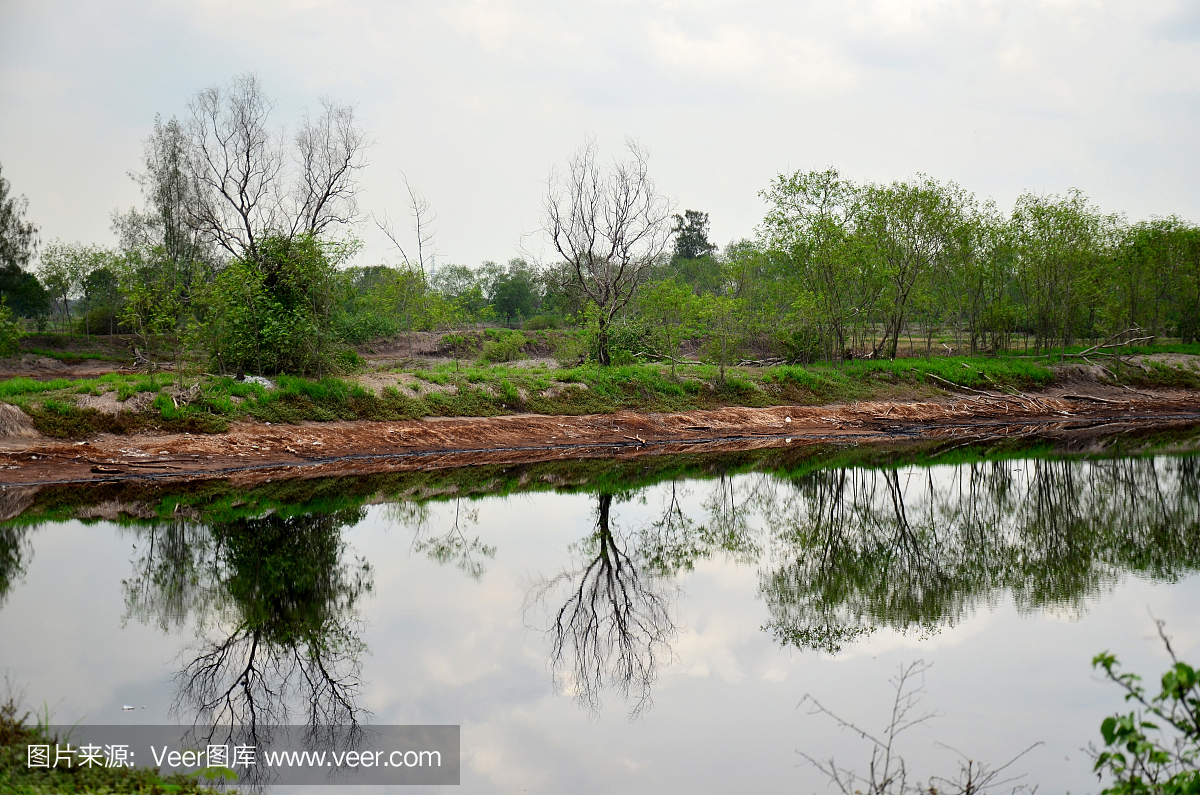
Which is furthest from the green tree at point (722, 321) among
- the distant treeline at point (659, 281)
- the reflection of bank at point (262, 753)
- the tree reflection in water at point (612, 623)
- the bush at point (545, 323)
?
the bush at point (545, 323)

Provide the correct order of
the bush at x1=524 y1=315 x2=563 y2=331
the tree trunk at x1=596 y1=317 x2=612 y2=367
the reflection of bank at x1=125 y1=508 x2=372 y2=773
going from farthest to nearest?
the bush at x1=524 y1=315 x2=563 y2=331
the tree trunk at x1=596 y1=317 x2=612 y2=367
the reflection of bank at x1=125 y1=508 x2=372 y2=773

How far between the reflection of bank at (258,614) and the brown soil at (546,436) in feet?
21.5

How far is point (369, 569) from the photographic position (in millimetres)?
11992

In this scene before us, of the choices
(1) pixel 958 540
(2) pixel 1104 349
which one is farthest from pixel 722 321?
(2) pixel 1104 349

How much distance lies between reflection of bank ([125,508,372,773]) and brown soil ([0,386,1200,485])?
654 cm

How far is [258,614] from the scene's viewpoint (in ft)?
32.1

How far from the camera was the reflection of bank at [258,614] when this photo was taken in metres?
7.43

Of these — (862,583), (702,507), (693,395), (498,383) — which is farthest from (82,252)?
(862,583)

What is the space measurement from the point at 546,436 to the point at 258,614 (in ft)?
54.4

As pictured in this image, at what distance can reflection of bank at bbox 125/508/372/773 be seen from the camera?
24.4 ft

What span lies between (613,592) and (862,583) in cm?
357

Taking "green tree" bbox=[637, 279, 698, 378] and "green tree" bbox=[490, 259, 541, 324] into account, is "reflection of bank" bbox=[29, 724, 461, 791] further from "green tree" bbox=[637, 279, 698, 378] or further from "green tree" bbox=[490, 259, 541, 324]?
"green tree" bbox=[490, 259, 541, 324]

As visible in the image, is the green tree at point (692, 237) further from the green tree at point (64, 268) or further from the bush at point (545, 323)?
the green tree at point (64, 268)

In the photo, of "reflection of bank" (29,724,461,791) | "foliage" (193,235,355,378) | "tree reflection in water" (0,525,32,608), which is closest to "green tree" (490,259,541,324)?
"foliage" (193,235,355,378)
